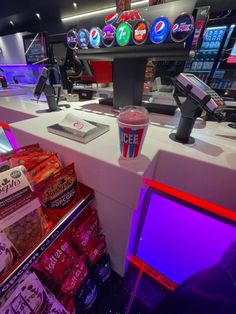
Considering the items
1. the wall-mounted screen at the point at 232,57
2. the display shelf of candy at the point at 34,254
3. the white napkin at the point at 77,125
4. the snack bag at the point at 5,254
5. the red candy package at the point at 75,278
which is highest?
the wall-mounted screen at the point at 232,57

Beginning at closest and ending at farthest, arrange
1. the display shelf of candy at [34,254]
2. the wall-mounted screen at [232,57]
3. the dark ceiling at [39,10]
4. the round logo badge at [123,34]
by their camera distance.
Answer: the display shelf of candy at [34,254]
the round logo badge at [123,34]
the wall-mounted screen at [232,57]
the dark ceiling at [39,10]

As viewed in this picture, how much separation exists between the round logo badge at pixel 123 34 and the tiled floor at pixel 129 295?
1240mm

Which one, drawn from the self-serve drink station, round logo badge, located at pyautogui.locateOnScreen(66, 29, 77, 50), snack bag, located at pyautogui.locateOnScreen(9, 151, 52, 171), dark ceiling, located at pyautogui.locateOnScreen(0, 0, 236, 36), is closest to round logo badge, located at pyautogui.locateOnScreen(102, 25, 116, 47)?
the self-serve drink station

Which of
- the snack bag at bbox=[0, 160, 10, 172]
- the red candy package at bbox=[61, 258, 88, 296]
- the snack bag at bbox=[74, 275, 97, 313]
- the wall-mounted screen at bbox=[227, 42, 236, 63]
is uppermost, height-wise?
the wall-mounted screen at bbox=[227, 42, 236, 63]

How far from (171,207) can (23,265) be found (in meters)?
0.48

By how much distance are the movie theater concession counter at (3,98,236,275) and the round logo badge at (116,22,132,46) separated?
0.42 metres

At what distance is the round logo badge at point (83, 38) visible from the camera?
830mm

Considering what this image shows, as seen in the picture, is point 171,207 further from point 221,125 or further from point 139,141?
point 221,125

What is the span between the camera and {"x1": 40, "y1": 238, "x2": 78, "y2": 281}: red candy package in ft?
1.63

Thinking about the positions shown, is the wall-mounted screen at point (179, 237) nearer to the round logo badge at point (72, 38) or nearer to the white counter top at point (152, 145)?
the white counter top at point (152, 145)

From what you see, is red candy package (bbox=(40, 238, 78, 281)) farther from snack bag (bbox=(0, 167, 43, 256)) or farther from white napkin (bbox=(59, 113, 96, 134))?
white napkin (bbox=(59, 113, 96, 134))

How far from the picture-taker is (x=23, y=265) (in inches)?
14.4

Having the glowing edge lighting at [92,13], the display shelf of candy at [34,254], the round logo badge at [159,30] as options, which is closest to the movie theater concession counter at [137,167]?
the display shelf of candy at [34,254]

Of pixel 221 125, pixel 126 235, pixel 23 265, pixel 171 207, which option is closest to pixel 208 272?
pixel 171 207
